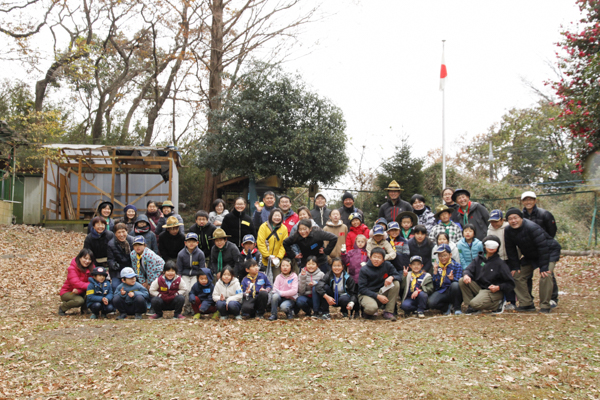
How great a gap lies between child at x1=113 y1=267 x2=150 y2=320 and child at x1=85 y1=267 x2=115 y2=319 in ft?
0.53

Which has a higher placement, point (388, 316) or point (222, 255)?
point (222, 255)

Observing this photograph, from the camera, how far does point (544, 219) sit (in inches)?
286

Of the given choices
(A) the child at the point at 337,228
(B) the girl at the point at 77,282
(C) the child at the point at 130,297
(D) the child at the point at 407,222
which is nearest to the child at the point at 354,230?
(A) the child at the point at 337,228

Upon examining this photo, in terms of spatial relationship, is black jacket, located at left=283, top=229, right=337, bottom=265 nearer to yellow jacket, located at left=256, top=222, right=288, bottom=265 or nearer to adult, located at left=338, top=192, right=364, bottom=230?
yellow jacket, located at left=256, top=222, right=288, bottom=265

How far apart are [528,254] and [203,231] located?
520cm

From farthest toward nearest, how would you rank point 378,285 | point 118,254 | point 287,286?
point 118,254 → point 287,286 → point 378,285

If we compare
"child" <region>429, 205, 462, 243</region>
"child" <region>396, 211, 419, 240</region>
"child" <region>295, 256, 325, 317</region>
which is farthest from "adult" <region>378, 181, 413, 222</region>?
"child" <region>295, 256, 325, 317</region>

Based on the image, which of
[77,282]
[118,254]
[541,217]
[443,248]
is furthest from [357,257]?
[77,282]

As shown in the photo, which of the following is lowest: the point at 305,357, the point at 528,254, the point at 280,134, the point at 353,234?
the point at 305,357

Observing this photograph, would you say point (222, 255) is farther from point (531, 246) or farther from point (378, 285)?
point (531, 246)

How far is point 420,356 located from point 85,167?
1698 centimetres

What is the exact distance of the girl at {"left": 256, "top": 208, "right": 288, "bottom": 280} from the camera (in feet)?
25.3

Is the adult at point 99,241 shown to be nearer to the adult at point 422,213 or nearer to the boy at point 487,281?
the adult at point 422,213

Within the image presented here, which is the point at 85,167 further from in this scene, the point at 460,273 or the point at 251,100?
the point at 460,273
